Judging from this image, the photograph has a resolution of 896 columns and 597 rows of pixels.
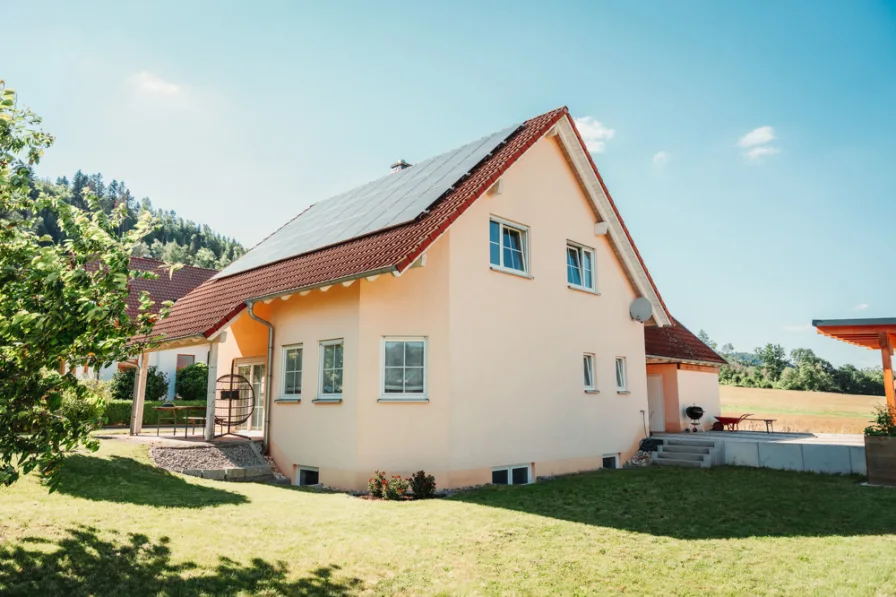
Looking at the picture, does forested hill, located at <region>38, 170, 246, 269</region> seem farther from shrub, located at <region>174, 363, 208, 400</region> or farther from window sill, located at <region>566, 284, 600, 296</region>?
window sill, located at <region>566, 284, 600, 296</region>

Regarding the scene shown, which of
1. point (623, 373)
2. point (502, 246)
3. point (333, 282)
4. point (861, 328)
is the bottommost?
point (623, 373)

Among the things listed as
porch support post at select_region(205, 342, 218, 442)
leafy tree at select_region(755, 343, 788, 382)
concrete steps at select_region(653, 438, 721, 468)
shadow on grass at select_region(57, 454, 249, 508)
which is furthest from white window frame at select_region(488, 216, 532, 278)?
leafy tree at select_region(755, 343, 788, 382)

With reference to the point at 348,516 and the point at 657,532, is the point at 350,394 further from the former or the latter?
the point at 657,532

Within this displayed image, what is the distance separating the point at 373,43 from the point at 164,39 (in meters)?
3.82

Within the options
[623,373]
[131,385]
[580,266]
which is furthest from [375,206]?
[131,385]

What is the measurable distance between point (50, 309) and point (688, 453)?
14.7m

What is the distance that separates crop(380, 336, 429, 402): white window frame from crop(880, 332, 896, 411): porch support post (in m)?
10.6

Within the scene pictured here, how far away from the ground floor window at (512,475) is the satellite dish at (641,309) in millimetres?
6134

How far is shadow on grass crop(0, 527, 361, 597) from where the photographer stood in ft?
16.2

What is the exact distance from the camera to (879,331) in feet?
44.9

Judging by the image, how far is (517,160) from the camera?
13141 mm

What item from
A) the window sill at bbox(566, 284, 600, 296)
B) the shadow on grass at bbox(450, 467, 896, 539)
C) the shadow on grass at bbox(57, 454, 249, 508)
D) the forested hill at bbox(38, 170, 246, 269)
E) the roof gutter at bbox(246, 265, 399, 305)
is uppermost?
the forested hill at bbox(38, 170, 246, 269)

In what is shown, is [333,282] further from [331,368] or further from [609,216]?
[609,216]

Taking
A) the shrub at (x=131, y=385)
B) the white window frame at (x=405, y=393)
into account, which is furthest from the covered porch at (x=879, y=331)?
the shrub at (x=131, y=385)
